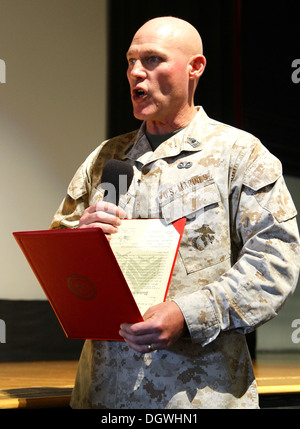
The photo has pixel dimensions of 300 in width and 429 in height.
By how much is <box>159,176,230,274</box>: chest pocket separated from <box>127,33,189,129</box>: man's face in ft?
0.80

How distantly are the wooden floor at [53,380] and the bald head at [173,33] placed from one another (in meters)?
1.07

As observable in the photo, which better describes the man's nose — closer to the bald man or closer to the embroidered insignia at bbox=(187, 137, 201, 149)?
the bald man

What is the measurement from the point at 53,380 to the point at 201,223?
4.40 feet

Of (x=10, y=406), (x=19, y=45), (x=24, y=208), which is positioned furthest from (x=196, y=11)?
(x=10, y=406)

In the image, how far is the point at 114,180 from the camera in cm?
175

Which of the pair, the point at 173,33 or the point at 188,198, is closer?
the point at 188,198

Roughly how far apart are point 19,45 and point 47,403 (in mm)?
2714

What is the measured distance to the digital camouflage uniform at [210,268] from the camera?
1.58 m

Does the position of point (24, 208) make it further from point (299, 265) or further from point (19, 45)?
point (299, 265)

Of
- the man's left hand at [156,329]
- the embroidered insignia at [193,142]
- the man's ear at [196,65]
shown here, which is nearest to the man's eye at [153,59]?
the man's ear at [196,65]

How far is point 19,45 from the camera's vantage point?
417 cm

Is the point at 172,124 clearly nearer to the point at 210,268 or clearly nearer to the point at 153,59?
the point at 153,59

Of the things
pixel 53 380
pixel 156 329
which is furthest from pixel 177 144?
pixel 53 380

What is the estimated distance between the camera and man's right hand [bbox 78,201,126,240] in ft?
5.24
